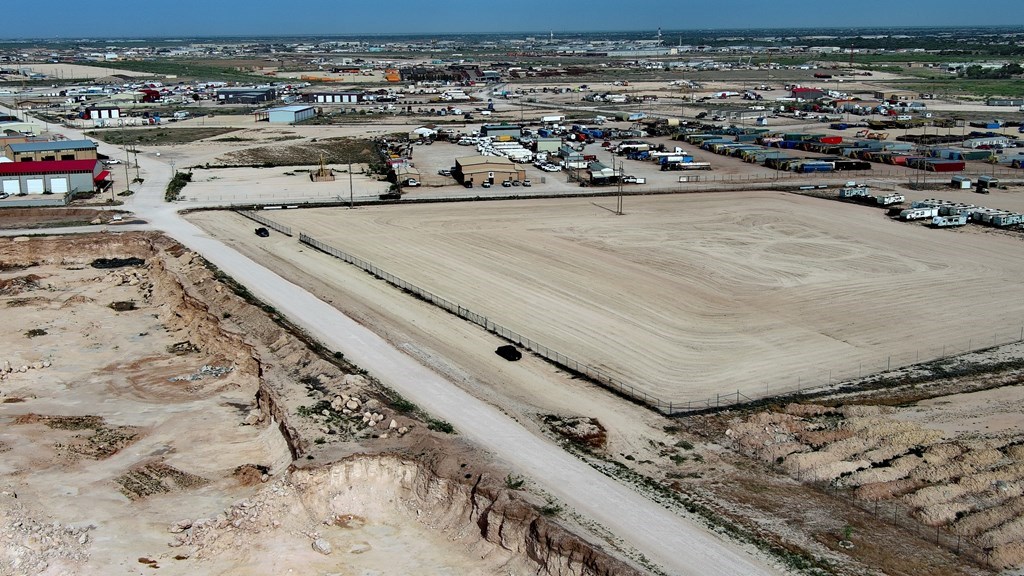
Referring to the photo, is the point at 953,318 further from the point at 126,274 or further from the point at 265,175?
the point at 265,175

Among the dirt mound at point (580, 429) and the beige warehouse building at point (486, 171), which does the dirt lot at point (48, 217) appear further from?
the dirt mound at point (580, 429)

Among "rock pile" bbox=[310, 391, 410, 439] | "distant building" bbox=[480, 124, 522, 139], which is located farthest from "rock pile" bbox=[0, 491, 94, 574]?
"distant building" bbox=[480, 124, 522, 139]

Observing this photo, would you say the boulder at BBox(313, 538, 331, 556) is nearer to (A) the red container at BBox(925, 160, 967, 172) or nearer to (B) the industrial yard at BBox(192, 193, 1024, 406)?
(B) the industrial yard at BBox(192, 193, 1024, 406)

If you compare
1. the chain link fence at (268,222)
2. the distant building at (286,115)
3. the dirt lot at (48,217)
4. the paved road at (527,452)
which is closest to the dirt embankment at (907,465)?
the paved road at (527,452)

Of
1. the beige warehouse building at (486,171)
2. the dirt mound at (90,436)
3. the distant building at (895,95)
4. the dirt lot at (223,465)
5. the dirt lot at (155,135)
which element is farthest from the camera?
the distant building at (895,95)

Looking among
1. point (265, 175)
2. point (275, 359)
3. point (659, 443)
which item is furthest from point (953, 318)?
point (265, 175)

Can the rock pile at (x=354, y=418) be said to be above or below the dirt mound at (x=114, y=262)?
below
